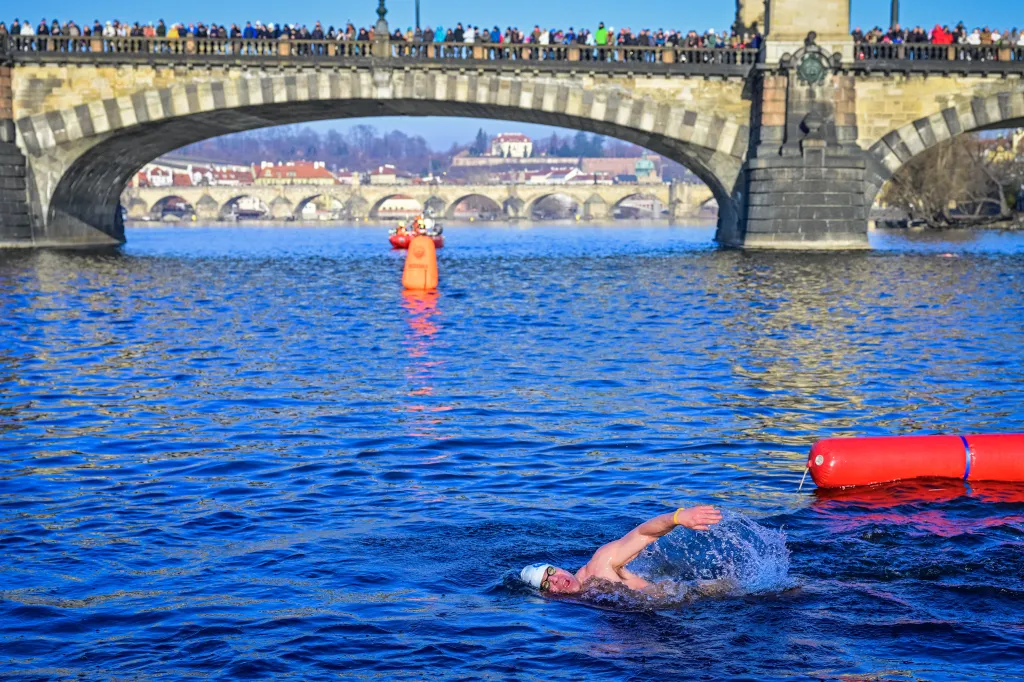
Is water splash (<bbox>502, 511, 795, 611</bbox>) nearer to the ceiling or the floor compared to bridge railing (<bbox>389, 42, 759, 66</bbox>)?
nearer to the floor

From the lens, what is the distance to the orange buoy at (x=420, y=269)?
33312 mm

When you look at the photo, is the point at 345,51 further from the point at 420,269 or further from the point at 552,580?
the point at 552,580

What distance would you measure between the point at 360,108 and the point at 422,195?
109 meters

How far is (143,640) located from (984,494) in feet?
22.0

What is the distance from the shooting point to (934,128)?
46094 mm

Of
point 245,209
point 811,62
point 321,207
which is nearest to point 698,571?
point 811,62

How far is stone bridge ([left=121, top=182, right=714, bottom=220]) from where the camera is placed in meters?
155

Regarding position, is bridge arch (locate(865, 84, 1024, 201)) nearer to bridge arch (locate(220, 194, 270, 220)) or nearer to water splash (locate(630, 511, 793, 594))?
water splash (locate(630, 511, 793, 594))

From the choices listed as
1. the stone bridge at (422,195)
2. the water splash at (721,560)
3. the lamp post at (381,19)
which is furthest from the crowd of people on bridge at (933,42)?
the stone bridge at (422,195)

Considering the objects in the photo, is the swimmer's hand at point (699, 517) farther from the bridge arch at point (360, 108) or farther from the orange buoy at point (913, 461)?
the bridge arch at point (360, 108)

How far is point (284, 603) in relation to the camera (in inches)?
329

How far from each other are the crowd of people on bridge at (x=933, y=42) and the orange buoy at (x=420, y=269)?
19.6m

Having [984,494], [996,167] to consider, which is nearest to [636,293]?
[984,494]

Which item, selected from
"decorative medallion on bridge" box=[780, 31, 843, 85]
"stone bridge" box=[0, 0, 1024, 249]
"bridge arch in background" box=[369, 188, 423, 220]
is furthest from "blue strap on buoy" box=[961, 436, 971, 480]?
"bridge arch in background" box=[369, 188, 423, 220]
